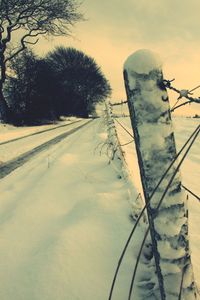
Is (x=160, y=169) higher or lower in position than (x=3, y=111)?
lower

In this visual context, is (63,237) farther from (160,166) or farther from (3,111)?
(3,111)

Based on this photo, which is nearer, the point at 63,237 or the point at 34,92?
the point at 63,237

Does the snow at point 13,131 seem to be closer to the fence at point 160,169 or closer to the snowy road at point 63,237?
the snowy road at point 63,237

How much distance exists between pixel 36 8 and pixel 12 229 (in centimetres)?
1969

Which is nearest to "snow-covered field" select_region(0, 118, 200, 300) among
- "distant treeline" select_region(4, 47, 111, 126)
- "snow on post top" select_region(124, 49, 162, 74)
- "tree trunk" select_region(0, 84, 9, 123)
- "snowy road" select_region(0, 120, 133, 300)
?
"snowy road" select_region(0, 120, 133, 300)

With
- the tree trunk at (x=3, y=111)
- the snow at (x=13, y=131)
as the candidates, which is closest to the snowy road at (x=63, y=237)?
the snow at (x=13, y=131)

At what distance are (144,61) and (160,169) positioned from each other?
1.66ft

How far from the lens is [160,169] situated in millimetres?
1501

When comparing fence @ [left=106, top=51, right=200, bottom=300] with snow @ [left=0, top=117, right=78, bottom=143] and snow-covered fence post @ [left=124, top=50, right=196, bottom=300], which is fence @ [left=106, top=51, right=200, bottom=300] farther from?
snow @ [left=0, top=117, right=78, bottom=143]

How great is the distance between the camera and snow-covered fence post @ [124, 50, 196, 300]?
1.48 metres

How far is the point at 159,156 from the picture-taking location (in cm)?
150

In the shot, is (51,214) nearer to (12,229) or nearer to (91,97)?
(12,229)

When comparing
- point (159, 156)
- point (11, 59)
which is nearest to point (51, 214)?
point (159, 156)

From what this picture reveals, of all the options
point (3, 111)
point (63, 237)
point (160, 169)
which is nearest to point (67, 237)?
point (63, 237)
